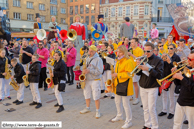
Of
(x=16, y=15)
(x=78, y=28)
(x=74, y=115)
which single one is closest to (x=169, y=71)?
(x=74, y=115)

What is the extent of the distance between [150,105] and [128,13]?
38.1 m

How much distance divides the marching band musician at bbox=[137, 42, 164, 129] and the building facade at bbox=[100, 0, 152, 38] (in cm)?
3247

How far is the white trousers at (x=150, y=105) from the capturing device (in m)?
3.96

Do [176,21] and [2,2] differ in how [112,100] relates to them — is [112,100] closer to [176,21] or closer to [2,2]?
[176,21]

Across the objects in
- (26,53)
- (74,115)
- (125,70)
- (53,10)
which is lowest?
(74,115)

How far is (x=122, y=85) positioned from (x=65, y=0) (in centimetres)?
4532

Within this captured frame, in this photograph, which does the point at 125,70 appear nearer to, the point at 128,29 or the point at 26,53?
the point at 128,29

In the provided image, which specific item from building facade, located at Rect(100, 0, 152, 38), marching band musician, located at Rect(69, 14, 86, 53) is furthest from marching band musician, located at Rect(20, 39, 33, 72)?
building facade, located at Rect(100, 0, 152, 38)

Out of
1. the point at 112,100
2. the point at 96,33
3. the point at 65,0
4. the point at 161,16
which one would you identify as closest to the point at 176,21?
the point at 96,33

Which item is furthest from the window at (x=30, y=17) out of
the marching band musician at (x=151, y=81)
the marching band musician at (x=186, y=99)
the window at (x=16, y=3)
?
the marching band musician at (x=186, y=99)

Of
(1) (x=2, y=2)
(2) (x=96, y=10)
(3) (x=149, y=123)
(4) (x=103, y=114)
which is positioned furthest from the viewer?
(2) (x=96, y=10)

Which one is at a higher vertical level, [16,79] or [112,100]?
[16,79]

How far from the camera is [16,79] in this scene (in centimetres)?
639

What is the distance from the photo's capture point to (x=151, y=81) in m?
3.99
